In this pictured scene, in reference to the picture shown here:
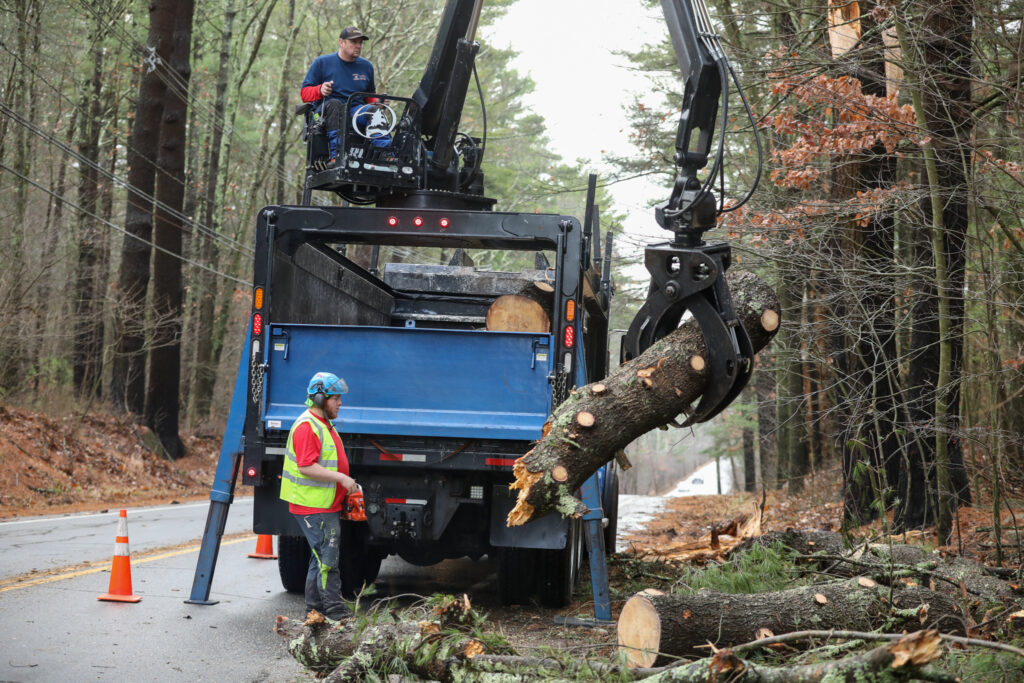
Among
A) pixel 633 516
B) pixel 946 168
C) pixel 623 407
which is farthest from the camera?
pixel 633 516

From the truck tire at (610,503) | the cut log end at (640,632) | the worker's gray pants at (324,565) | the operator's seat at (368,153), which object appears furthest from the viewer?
the truck tire at (610,503)

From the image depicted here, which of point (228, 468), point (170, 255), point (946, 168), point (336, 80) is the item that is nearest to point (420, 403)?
point (228, 468)

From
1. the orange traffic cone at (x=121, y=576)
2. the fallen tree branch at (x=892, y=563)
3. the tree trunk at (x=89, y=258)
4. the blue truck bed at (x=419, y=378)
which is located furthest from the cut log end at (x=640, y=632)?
the tree trunk at (x=89, y=258)

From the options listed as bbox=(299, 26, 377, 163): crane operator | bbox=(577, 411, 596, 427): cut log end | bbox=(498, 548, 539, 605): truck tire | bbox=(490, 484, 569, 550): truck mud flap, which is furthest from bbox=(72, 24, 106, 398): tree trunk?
bbox=(577, 411, 596, 427): cut log end

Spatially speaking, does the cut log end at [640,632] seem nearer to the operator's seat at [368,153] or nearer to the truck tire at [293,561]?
the truck tire at [293,561]

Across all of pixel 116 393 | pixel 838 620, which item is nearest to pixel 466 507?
pixel 838 620

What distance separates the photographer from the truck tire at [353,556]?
8.52 m

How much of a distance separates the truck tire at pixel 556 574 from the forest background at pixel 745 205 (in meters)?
2.37

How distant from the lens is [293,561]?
29.0 ft

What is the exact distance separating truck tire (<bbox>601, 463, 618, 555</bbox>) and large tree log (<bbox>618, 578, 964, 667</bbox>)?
15.0 feet

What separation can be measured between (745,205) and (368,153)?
416cm

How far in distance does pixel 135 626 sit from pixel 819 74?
8431mm

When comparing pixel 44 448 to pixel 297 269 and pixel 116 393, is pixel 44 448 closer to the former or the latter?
pixel 116 393

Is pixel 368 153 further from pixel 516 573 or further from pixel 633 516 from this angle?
pixel 633 516
